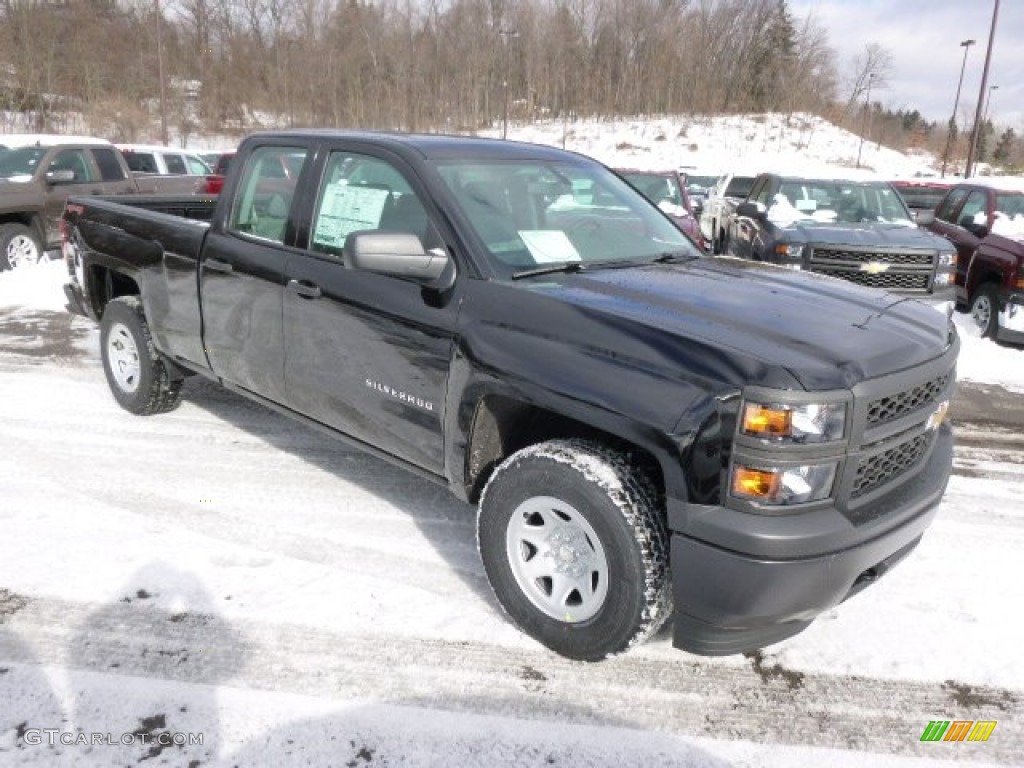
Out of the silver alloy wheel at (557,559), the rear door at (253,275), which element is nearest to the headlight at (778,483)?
the silver alloy wheel at (557,559)

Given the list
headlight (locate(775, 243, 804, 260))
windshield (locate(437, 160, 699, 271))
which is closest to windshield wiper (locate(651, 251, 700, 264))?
windshield (locate(437, 160, 699, 271))

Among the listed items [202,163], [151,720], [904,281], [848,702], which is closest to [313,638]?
[151,720]

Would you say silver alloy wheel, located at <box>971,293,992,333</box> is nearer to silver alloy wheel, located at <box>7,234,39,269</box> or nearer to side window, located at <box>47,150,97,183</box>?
side window, located at <box>47,150,97,183</box>

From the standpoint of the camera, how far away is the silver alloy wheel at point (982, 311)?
8758mm

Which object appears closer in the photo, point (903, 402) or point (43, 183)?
point (903, 402)

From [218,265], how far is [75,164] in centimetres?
891

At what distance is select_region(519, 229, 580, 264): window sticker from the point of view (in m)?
3.30

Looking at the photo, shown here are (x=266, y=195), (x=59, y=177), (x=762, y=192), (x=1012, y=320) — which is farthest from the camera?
(x=59, y=177)

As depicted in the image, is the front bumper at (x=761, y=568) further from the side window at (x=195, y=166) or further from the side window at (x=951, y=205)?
the side window at (x=195, y=166)

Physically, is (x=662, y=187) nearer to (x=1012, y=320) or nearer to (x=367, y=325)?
(x=1012, y=320)

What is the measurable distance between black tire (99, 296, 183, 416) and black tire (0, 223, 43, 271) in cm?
639

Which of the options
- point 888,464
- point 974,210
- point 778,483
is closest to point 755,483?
point 778,483

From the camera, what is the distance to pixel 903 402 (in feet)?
8.75

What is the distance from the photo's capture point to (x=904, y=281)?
8133 mm
